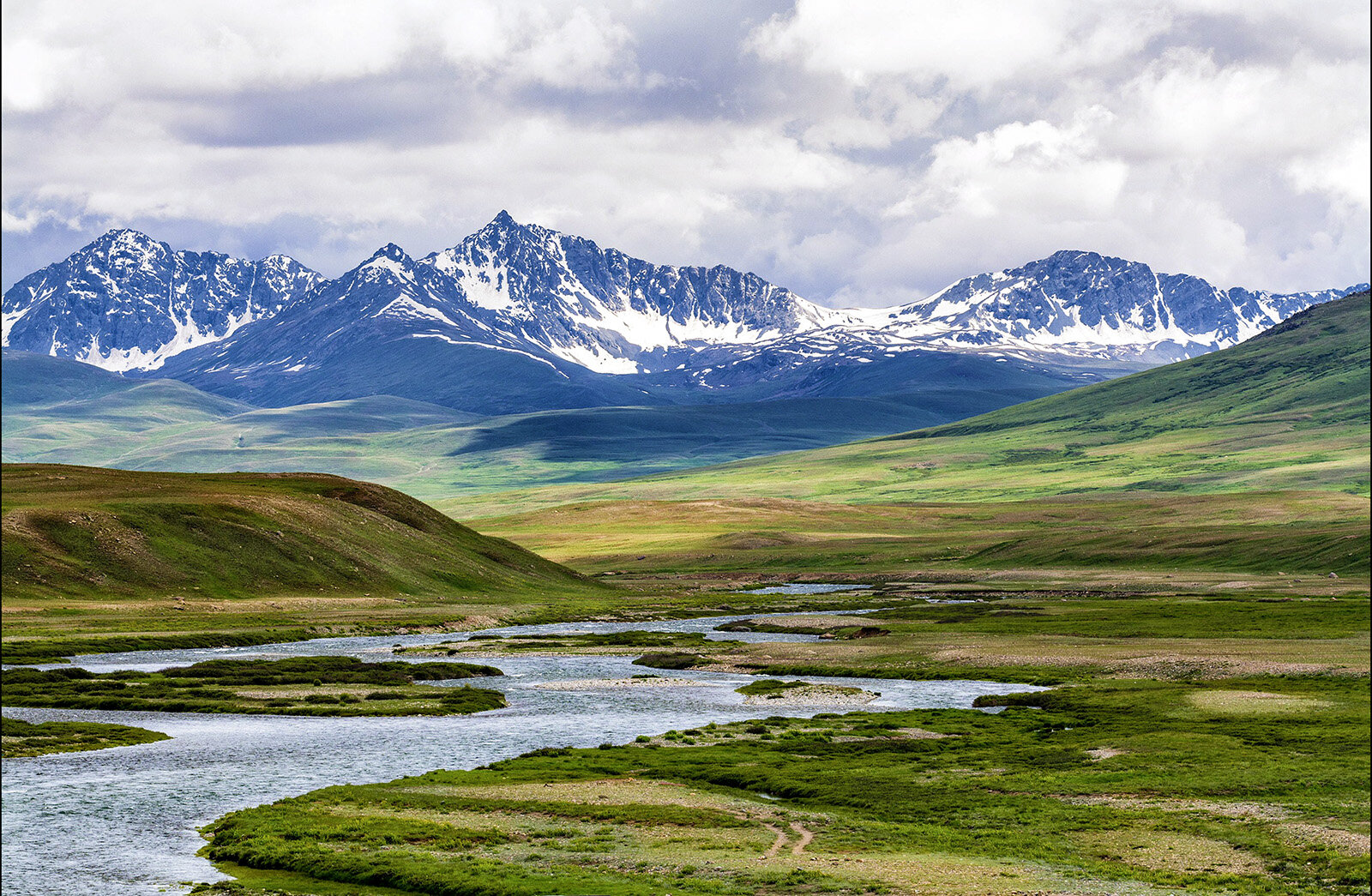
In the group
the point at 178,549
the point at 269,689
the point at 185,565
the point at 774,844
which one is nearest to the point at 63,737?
the point at 269,689

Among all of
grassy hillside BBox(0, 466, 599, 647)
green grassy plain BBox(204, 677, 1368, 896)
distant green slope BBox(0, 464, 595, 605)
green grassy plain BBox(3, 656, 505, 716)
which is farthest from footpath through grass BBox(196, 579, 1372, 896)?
distant green slope BBox(0, 464, 595, 605)

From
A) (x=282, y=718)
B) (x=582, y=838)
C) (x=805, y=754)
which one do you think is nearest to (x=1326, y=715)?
(x=805, y=754)

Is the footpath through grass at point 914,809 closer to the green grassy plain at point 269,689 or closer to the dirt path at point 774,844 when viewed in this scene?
the dirt path at point 774,844

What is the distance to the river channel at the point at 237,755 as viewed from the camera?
Result: 55125 millimetres

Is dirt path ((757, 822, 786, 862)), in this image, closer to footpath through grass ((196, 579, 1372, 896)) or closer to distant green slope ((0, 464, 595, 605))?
footpath through grass ((196, 579, 1372, 896))

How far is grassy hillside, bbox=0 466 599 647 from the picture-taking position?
154500 millimetres

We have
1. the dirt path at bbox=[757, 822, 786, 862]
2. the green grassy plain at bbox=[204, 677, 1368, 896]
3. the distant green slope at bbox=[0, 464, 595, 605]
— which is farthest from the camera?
the distant green slope at bbox=[0, 464, 595, 605]

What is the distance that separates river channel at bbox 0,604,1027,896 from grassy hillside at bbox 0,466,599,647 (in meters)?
28.9

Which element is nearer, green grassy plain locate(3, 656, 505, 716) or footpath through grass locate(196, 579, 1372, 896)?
footpath through grass locate(196, 579, 1372, 896)

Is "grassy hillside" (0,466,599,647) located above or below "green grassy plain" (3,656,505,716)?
above

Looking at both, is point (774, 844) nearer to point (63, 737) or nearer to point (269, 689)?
point (63, 737)

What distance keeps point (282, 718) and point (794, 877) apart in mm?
54548

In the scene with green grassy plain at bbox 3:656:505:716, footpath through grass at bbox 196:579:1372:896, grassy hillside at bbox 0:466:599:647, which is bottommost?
footpath through grass at bbox 196:579:1372:896

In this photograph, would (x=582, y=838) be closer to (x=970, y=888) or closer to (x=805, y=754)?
(x=970, y=888)
